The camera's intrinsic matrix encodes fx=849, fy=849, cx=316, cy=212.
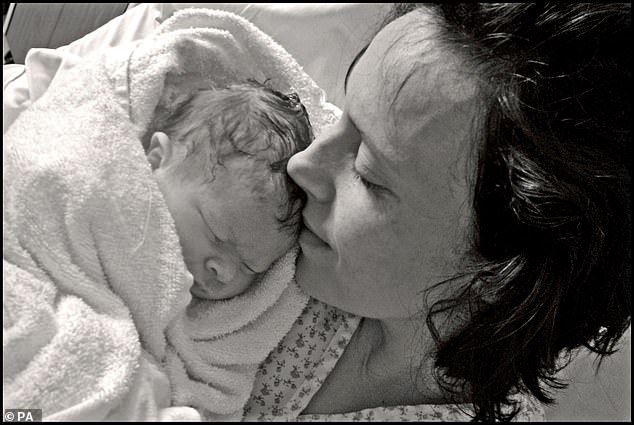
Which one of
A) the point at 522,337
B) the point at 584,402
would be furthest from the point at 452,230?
the point at 584,402

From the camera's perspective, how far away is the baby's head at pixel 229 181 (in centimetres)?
110

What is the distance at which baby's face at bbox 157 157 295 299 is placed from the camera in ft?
3.61

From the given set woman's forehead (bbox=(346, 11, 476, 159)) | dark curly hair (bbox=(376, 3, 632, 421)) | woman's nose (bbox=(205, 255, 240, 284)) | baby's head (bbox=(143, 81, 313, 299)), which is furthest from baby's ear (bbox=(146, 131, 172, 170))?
dark curly hair (bbox=(376, 3, 632, 421))

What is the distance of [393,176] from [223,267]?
0.91 feet

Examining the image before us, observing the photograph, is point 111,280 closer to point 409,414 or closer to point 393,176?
point 393,176

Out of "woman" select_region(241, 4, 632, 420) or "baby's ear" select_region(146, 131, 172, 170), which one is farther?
"baby's ear" select_region(146, 131, 172, 170)

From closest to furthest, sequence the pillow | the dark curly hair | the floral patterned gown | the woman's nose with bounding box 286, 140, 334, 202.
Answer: the dark curly hair
the woman's nose with bounding box 286, 140, 334, 202
the floral patterned gown
the pillow

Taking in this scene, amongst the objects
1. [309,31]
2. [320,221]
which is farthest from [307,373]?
[309,31]

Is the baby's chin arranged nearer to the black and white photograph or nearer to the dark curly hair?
the black and white photograph

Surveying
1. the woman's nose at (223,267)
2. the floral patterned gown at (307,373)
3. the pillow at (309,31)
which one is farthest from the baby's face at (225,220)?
the pillow at (309,31)

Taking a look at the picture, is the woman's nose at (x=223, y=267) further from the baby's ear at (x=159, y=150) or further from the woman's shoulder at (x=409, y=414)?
the woman's shoulder at (x=409, y=414)

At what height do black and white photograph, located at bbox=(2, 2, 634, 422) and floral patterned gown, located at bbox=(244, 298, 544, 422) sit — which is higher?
black and white photograph, located at bbox=(2, 2, 634, 422)

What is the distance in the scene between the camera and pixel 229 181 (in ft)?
3.61

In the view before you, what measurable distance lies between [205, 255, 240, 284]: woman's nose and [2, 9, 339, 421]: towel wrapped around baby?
53 millimetres
